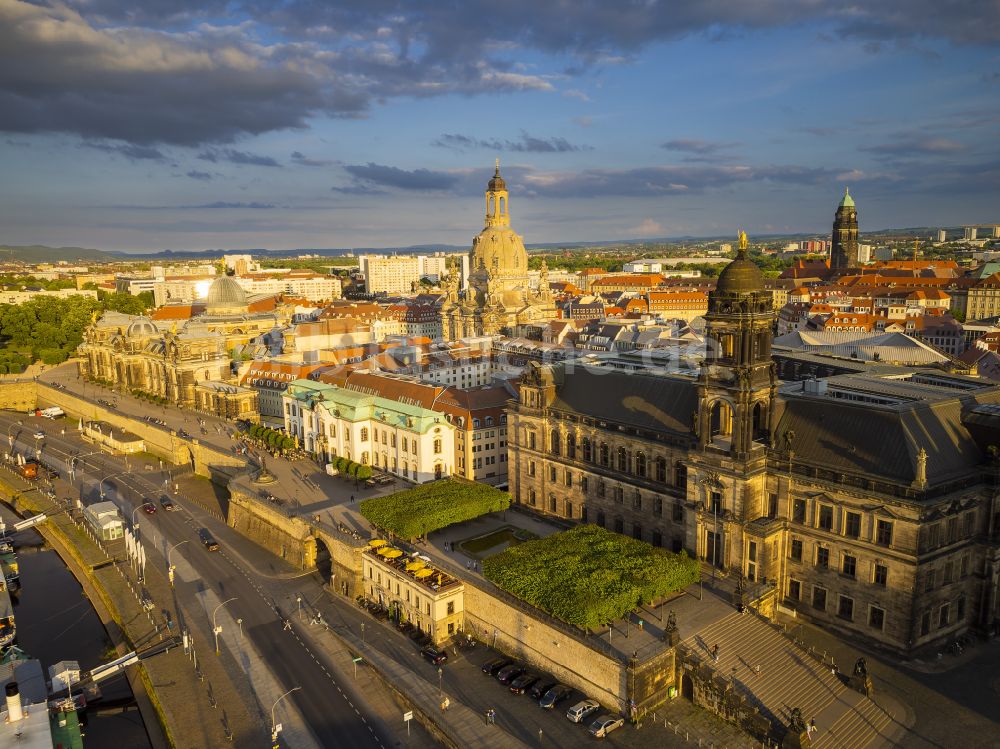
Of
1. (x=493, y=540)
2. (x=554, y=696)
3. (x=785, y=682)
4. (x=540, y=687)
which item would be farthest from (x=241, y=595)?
(x=785, y=682)

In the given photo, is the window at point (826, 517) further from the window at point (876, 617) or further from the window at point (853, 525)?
the window at point (876, 617)

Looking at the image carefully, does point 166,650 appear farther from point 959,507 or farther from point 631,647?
point 959,507

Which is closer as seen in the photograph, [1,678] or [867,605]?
[867,605]

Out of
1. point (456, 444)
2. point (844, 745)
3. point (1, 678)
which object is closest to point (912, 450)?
point (844, 745)

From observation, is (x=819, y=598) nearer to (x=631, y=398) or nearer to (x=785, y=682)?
(x=785, y=682)

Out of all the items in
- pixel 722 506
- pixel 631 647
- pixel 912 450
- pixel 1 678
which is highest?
pixel 912 450

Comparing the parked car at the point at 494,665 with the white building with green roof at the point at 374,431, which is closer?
the parked car at the point at 494,665

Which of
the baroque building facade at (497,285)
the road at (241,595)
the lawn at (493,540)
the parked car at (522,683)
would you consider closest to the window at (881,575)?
the parked car at (522,683)
